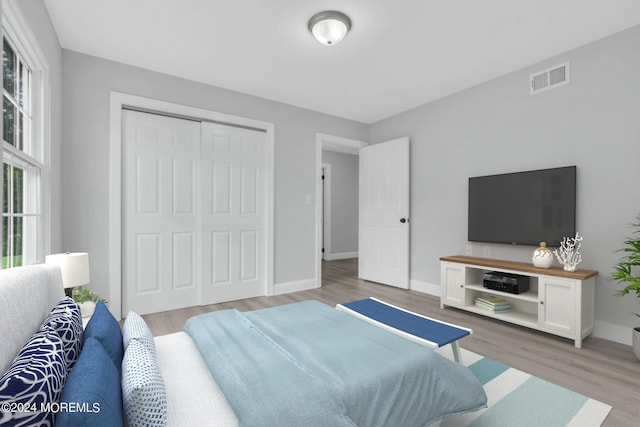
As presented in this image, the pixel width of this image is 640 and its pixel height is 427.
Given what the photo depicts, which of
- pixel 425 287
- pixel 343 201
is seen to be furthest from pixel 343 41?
pixel 343 201

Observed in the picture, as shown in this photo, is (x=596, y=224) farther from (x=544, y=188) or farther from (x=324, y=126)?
(x=324, y=126)

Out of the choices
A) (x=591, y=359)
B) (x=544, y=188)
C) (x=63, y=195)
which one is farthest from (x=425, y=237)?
(x=63, y=195)

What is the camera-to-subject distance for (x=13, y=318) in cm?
96

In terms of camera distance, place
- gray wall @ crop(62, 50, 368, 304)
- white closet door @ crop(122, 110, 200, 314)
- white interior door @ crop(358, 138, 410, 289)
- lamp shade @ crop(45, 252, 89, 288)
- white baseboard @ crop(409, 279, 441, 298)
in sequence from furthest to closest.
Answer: white interior door @ crop(358, 138, 410, 289) < white baseboard @ crop(409, 279, 441, 298) < white closet door @ crop(122, 110, 200, 314) < gray wall @ crop(62, 50, 368, 304) < lamp shade @ crop(45, 252, 89, 288)

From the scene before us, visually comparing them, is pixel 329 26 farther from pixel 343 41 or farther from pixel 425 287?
pixel 425 287

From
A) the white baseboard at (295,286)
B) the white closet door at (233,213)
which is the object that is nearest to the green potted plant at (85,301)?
the white closet door at (233,213)

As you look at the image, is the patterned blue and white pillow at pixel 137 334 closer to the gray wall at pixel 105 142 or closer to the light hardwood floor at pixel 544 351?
the light hardwood floor at pixel 544 351

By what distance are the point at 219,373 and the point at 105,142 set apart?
9.32ft

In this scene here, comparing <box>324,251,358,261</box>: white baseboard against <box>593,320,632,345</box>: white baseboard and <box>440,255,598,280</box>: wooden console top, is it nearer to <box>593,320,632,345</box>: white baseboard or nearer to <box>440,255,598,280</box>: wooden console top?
<box>440,255,598,280</box>: wooden console top

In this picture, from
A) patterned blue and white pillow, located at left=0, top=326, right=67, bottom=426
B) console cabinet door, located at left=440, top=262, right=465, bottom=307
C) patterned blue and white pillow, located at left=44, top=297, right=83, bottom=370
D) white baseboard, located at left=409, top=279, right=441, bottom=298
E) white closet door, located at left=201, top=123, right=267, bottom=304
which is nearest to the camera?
patterned blue and white pillow, located at left=0, top=326, right=67, bottom=426

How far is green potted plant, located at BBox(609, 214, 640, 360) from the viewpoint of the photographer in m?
2.25

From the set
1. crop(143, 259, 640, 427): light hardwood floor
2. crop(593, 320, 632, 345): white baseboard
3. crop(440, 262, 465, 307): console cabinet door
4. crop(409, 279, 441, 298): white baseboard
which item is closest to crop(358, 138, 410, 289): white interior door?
crop(409, 279, 441, 298): white baseboard

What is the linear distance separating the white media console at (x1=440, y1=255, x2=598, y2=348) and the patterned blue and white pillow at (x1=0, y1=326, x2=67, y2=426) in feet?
10.6

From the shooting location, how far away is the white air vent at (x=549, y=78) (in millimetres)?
2926
